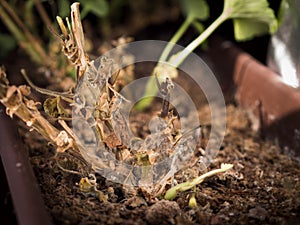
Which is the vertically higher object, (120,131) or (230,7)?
(230,7)

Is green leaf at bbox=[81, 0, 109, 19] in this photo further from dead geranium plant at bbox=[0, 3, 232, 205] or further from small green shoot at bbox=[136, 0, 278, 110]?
dead geranium plant at bbox=[0, 3, 232, 205]

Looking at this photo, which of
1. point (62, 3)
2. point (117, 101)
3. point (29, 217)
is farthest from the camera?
point (62, 3)

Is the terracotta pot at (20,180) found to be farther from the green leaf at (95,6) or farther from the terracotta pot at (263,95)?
the terracotta pot at (263,95)

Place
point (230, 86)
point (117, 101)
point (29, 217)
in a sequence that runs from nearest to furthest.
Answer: point (29, 217)
point (117, 101)
point (230, 86)

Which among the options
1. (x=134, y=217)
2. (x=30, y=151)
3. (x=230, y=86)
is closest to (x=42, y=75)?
(x=30, y=151)

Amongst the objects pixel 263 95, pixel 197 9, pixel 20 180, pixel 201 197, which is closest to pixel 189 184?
pixel 201 197

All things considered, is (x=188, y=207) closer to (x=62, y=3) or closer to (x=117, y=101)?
(x=117, y=101)

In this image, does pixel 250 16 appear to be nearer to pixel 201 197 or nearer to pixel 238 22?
pixel 238 22
